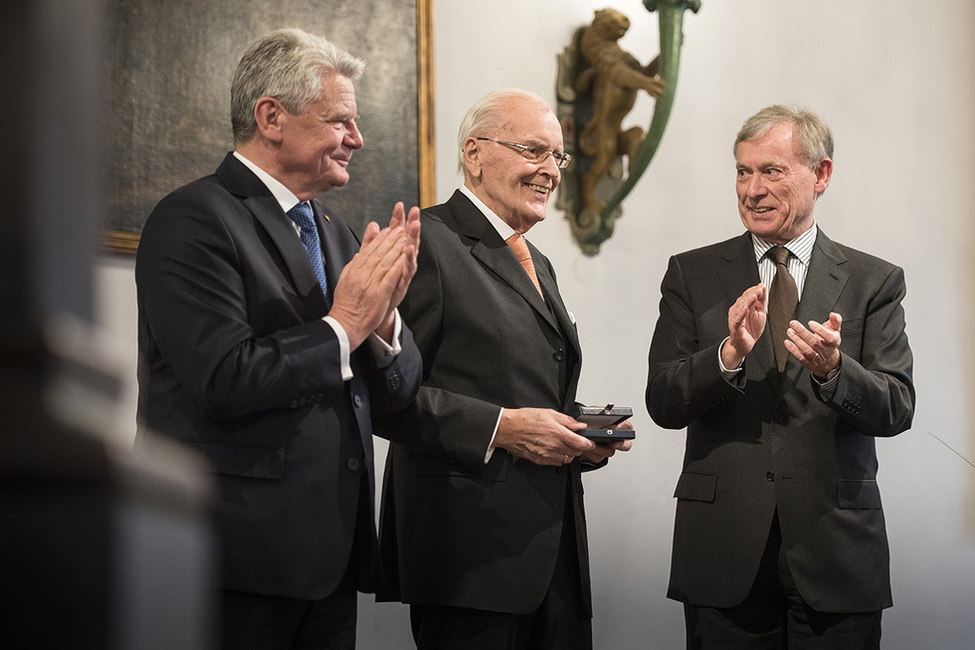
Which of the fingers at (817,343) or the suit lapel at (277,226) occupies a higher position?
the suit lapel at (277,226)

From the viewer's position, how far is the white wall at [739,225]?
4.13 metres

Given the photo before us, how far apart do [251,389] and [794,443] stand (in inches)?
62.9

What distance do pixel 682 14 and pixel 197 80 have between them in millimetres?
1999

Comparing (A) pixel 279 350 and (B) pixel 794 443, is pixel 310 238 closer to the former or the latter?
(A) pixel 279 350

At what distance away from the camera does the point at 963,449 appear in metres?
5.30

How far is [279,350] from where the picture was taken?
180 centimetres

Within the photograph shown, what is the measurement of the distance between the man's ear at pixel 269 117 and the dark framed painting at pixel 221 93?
0.70 metres

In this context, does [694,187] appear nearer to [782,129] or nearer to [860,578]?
[782,129]

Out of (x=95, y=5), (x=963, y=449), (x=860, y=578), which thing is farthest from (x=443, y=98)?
(x=95, y=5)

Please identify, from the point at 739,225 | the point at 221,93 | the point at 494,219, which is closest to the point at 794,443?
the point at 494,219

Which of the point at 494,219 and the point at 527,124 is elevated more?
the point at 527,124

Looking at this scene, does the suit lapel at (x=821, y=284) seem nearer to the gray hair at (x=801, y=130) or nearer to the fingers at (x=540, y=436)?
the gray hair at (x=801, y=130)

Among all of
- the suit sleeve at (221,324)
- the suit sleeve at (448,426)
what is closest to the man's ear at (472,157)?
the suit sleeve at (448,426)

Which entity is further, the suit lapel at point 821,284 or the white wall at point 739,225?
the white wall at point 739,225
